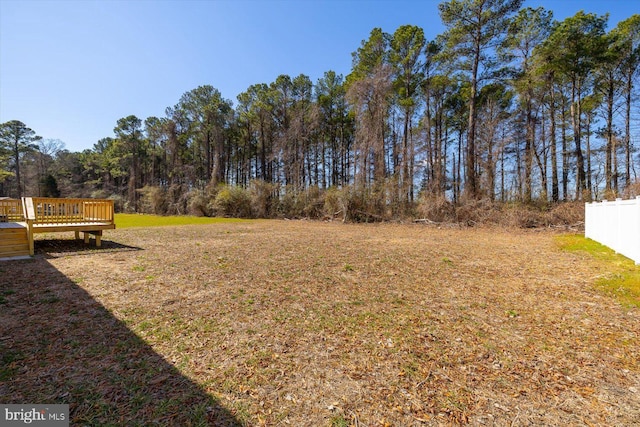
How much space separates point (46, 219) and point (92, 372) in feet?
25.9

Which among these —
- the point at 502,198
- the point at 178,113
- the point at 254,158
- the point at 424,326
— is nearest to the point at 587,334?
the point at 424,326

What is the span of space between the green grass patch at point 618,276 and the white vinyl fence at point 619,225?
0.22 meters

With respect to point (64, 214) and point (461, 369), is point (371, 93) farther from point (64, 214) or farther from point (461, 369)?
point (461, 369)

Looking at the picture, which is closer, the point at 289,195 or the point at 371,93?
the point at 371,93

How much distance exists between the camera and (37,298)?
12.4 feet

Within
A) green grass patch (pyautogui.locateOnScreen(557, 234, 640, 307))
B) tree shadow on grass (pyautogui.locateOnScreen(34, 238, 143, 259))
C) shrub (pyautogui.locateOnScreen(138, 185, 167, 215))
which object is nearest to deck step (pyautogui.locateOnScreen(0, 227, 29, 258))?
tree shadow on grass (pyautogui.locateOnScreen(34, 238, 143, 259))

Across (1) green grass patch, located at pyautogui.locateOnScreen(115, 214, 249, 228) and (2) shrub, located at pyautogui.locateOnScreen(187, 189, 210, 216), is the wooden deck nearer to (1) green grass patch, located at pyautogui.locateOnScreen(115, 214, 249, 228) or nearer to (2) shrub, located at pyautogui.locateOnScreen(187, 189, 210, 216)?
(1) green grass patch, located at pyautogui.locateOnScreen(115, 214, 249, 228)

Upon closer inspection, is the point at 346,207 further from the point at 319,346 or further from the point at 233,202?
the point at 319,346

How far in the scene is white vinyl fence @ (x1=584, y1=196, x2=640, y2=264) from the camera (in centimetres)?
599

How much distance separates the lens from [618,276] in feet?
16.4

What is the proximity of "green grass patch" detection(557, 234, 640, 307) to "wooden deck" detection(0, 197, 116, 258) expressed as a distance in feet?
37.8

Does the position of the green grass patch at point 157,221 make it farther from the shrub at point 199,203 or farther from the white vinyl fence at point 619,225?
the white vinyl fence at point 619,225

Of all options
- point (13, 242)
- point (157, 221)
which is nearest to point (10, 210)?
point (13, 242)

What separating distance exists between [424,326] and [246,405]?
212cm
